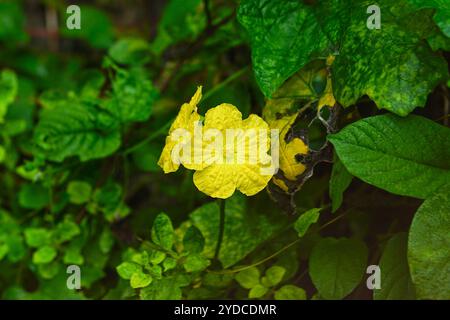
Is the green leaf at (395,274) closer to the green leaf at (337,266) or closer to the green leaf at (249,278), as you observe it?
the green leaf at (337,266)

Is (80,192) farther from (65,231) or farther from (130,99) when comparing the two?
(130,99)

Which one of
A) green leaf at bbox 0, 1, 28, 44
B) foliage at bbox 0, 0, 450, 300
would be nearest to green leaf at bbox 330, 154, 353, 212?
foliage at bbox 0, 0, 450, 300

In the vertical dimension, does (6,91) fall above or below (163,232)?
above

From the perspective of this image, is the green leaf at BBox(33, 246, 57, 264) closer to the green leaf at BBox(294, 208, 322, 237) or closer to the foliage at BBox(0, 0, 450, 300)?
the foliage at BBox(0, 0, 450, 300)

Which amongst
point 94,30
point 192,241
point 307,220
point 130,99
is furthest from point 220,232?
point 94,30

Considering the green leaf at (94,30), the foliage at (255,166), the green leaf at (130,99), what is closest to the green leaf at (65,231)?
the foliage at (255,166)

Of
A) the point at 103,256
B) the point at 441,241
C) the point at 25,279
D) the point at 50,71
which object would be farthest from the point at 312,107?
the point at 50,71

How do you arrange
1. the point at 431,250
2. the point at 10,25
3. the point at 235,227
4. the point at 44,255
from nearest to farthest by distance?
the point at 431,250
the point at 235,227
the point at 44,255
the point at 10,25

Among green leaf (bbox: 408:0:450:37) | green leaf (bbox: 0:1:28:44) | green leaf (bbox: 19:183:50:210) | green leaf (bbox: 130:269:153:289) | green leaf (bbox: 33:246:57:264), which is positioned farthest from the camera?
green leaf (bbox: 0:1:28:44)
